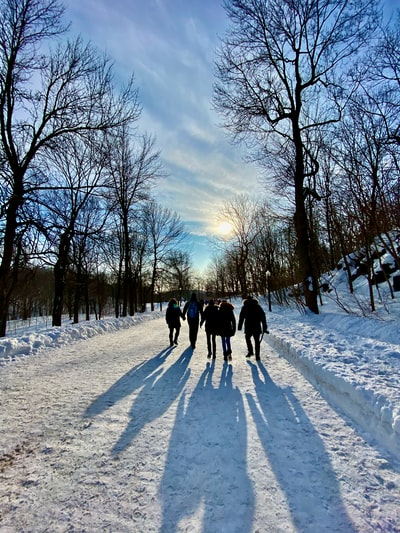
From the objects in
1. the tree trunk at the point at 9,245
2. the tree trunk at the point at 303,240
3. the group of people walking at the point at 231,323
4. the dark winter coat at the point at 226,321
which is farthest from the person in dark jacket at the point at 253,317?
the tree trunk at the point at 9,245

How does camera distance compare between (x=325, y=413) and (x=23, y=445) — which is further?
(x=325, y=413)

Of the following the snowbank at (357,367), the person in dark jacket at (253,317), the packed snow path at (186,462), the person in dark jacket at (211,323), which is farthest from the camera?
the person in dark jacket at (211,323)

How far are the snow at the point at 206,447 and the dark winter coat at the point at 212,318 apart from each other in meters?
1.73

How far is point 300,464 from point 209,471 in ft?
3.22

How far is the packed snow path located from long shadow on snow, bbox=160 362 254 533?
0.04ft

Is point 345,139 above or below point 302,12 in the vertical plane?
below

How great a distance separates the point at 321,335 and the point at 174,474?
24.1 feet

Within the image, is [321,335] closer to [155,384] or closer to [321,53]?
[155,384]

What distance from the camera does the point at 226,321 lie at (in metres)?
7.92

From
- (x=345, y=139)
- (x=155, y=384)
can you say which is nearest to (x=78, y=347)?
(x=155, y=384)

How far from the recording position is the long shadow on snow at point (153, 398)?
3467 mm

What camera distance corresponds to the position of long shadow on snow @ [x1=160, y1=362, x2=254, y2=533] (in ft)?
7.10

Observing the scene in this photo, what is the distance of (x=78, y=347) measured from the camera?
944cm

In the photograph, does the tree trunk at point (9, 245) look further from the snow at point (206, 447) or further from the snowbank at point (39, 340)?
the snow at point (206, 447)
